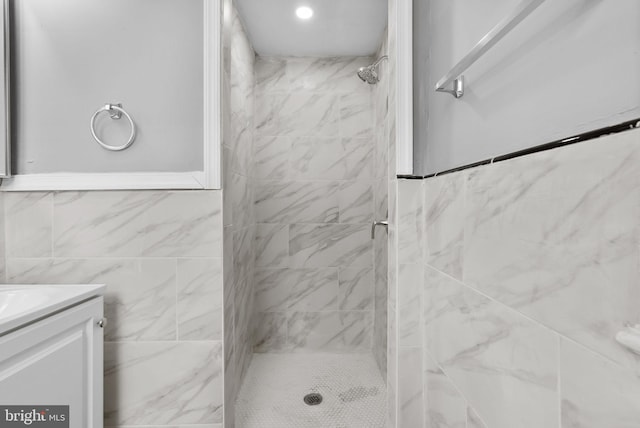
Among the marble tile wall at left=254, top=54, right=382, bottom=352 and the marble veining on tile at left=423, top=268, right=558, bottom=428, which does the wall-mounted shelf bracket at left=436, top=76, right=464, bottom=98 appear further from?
the marble tile wall at left=254, top=54, right=382, bottom=352

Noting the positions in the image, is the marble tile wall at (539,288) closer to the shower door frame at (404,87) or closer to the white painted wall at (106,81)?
the shower door frame at (404,87)

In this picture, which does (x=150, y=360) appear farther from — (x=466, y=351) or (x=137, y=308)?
(x=466, y=351)

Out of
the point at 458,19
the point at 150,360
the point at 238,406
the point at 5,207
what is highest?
the point at 458,19

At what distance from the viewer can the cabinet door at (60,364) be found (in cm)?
90

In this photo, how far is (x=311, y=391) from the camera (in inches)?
81.9

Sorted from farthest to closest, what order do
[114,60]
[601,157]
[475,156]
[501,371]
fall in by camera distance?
1. [114,60]
2. [475,156]
3. [501,371]
4. [601,157]

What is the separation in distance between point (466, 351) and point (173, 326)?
1081 mm

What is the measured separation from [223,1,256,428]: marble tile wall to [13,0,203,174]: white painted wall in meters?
0.17

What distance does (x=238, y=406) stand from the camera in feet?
6.38

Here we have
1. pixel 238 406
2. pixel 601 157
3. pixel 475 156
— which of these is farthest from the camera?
pixel 238 406

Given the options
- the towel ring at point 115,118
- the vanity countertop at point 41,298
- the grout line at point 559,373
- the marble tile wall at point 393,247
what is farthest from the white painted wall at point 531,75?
the vanity countertop at point 41,298

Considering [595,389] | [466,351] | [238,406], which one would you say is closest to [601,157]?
[595,389]

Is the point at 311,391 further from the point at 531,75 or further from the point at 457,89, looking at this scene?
the point at 531,75

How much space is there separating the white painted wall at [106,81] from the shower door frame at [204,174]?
1.5 inches
